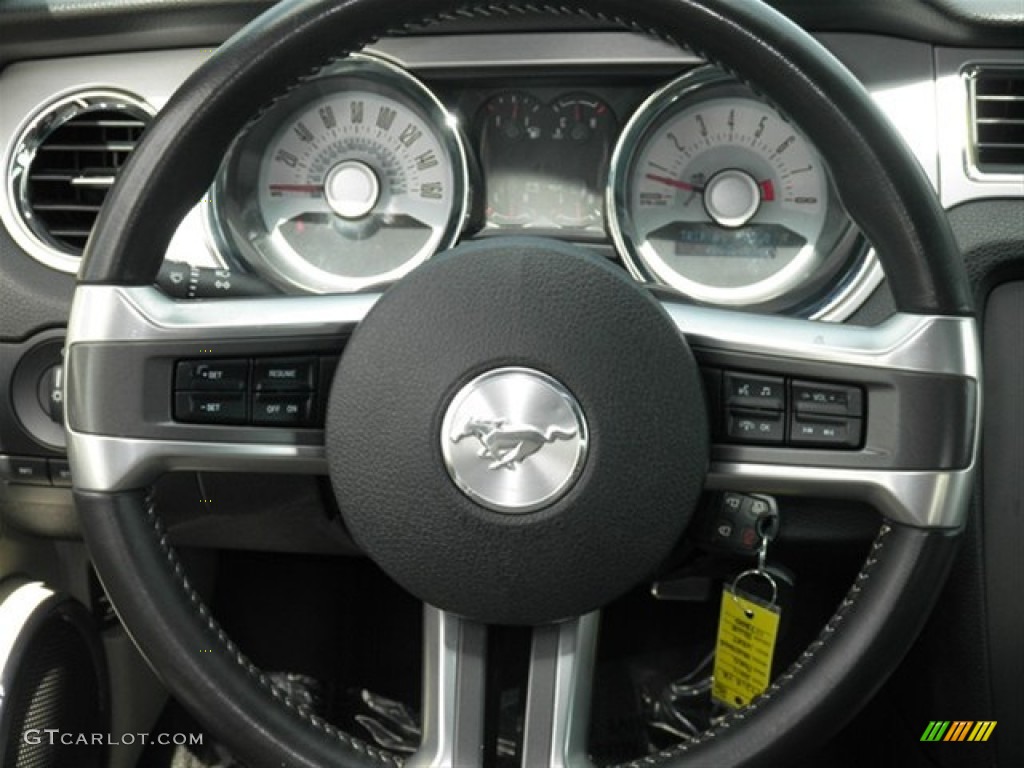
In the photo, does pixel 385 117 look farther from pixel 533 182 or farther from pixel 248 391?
pixel 248 391

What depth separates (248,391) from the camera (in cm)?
105

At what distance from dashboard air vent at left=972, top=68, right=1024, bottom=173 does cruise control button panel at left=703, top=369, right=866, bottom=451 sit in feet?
1.49

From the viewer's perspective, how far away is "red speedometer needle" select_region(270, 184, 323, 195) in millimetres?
1506

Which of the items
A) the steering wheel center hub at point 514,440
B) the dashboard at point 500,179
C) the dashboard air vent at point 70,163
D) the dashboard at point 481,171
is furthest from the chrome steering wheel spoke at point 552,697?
the dashboard air vent at point 70,163

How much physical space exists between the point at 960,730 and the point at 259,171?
1.01 m

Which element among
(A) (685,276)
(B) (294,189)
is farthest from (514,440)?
(B) (294,189)

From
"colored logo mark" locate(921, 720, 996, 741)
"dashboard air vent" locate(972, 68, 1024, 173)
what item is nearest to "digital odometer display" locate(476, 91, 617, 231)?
"dashboard air vent" locate(972, 68, 1024, 173)

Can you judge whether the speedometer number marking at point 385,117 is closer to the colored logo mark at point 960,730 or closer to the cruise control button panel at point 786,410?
the cruise control button panel at point 786,410

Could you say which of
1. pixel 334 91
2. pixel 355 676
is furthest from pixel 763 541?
pixel 355 676

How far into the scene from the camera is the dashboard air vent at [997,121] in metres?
1.34

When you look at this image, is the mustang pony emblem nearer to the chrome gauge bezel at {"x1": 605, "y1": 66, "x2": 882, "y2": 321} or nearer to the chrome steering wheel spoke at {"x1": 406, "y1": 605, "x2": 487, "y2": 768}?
the chrome steering wheel spoke at {"x1": 406, "y1": 605, "x2": 487, "y2": 768}

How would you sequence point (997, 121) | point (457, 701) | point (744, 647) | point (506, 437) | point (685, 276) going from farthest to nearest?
point (685, 276)
point (997, 121)
point (744, 647)
point (457, 701)
point (506, 437)

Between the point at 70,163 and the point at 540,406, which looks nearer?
the point at 540,406

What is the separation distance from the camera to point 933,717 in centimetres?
147
